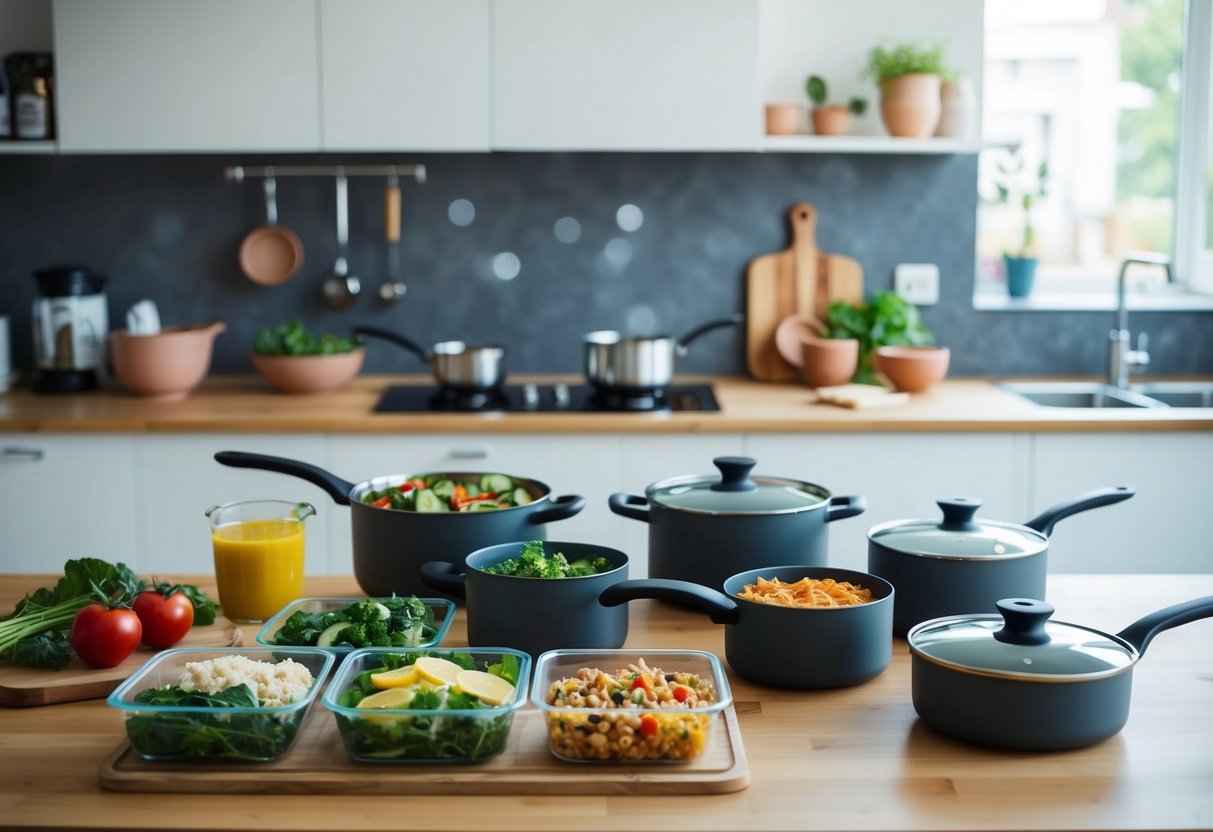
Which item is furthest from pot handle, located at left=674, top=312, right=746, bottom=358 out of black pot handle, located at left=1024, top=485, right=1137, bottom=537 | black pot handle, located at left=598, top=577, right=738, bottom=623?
black pot handle, located at left=598, top=577, right=738, bottom=623

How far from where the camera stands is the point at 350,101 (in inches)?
133

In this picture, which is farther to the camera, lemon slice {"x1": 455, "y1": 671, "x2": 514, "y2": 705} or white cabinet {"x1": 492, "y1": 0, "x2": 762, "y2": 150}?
white cabinet {"x1": 492, "y1": 0, "x2": 762, "y2": 150}

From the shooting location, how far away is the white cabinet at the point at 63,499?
322 cm

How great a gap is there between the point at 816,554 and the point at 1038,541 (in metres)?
0.27

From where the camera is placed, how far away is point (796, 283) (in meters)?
3.82

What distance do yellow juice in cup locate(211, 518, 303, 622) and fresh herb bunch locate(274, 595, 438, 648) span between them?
0.58 feet

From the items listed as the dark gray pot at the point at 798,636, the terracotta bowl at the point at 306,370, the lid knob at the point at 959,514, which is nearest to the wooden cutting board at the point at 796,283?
the terracotta bowl at the point at 306,370

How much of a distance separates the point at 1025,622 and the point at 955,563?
25 cm

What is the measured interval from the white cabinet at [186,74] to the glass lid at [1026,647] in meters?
2.53

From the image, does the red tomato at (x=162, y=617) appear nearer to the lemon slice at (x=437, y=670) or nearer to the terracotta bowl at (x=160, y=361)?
the lemon slice at (x=437, y=670)

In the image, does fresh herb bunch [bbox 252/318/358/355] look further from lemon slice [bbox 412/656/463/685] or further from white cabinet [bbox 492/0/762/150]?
lemon slice [bbox 412/656/463/685]

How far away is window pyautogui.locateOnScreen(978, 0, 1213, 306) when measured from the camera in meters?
3.90

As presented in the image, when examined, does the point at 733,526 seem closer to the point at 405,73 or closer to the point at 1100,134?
the point at 405,73

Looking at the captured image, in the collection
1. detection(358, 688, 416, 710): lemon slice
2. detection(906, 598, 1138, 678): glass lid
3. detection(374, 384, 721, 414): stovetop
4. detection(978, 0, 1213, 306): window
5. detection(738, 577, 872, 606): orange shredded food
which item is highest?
detection(978, 0, 1213, 306): window
